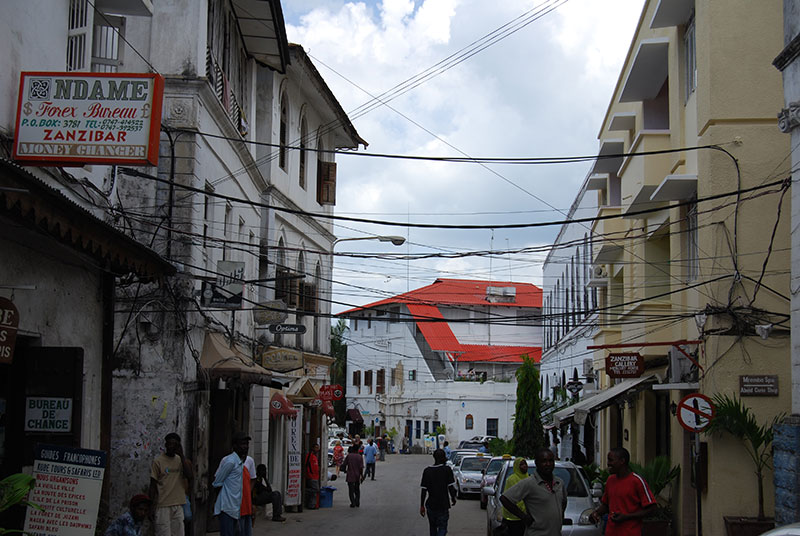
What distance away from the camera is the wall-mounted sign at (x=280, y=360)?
69.5 feet

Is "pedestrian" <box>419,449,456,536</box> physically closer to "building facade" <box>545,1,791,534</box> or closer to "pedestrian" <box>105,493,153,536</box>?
"building facade" <box>545,1,791,534</box>

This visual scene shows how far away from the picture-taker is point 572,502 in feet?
49.0

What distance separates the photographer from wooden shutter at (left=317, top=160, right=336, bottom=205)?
2969 centimetres

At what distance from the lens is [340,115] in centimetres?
2953

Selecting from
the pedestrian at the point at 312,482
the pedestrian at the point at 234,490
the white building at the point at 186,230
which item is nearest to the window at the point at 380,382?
the white building at the point at 186,230

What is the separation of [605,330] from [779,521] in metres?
14.1

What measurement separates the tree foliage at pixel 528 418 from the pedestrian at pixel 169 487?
20360 mm

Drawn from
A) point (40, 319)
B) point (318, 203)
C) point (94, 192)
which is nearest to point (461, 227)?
point (94, 192)

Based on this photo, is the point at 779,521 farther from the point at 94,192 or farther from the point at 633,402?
the point at 633,402

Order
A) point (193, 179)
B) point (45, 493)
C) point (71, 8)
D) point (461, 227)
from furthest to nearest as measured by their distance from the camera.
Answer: point (193, 179) → point (461, 227) → point (71, 8) → point (45, 493)

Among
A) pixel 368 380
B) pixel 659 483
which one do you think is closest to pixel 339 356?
pixel 368 380

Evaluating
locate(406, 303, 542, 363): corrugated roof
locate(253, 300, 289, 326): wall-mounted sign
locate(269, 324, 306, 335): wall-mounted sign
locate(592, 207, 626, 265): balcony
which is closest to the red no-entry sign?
locate(253, 300, 289, 326): wall-mounted sign

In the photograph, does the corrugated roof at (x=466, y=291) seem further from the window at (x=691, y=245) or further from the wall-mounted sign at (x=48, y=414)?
the wall-mounted sign at (x=48, y=414)

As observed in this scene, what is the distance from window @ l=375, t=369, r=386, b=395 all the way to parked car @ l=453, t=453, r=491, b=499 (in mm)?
36736
